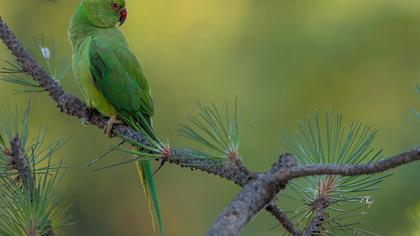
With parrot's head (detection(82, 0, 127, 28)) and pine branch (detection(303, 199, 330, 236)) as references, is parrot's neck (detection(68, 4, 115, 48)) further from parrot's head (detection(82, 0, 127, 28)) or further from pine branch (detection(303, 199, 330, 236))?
pine branch (detection(303, 199, 330, 236))

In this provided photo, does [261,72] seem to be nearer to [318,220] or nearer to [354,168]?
[318,220]

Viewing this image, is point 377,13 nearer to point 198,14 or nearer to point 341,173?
point 198,14

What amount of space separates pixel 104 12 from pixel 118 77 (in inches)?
14.0

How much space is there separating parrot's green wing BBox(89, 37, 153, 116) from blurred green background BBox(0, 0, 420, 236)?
950 mm

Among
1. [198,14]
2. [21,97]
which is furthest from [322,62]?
[21,97]

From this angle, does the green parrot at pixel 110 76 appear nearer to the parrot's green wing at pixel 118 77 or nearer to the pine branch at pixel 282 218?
the parrot's green wing at pixel 118 77

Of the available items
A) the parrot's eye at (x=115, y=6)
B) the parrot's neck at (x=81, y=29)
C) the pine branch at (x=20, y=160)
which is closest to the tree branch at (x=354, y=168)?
the pine branch at (x=20, y=160)

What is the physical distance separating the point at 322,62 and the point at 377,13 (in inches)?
15.2

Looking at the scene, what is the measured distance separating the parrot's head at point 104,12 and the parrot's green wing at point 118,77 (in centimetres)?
16

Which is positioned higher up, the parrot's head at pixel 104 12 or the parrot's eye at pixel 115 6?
the parrot's eye at pixel 115 6

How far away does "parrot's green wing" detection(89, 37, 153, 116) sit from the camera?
2.18 meters

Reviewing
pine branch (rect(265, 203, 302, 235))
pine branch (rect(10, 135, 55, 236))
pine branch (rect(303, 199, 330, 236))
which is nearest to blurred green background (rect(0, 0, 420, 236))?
pine branch (rect(303, 199, 330, 236))

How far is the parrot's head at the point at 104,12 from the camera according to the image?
7.84 feet

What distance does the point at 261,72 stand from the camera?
11.6ft
